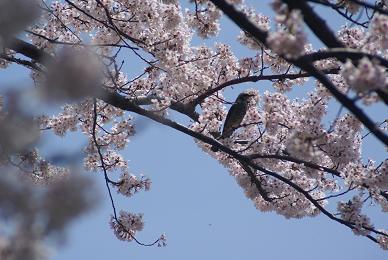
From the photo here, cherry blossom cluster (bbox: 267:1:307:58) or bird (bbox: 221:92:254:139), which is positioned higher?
bird (bbox: 221:92:254:139)

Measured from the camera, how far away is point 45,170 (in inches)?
329

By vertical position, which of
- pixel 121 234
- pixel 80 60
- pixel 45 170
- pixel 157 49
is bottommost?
pixel 80 60

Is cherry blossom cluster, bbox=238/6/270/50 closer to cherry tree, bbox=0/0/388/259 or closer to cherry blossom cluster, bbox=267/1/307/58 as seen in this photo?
cherry tree, bbox=0/0/388/259

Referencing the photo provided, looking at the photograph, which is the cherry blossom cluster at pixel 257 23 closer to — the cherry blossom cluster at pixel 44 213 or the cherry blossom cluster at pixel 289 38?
the cherry blossom cluster at pixel 289 38

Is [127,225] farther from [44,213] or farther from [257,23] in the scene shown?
[44,213]

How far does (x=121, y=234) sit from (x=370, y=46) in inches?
227

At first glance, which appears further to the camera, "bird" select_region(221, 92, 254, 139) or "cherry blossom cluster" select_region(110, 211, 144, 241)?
"cherry blossom cluster" select_region(110, 211, 144, 241)

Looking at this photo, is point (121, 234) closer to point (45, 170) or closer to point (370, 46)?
Result: point (45, 170)

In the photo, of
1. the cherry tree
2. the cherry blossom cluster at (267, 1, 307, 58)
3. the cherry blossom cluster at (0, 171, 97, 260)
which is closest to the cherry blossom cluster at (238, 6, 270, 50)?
the cherry tree

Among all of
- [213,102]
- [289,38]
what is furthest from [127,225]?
[289,38]

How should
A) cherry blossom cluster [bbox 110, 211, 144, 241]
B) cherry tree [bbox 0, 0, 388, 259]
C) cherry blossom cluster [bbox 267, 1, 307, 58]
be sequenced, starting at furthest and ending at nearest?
cherry blossom cluster [bbox 110, 211, 144, 241]
cherry tree [bbox 0, 0, 388, 259]
cherry blossom cluster [bbox 267, 1, 307, 58]

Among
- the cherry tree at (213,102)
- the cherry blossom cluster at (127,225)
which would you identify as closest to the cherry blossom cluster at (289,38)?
the cherry tree at (213,102)

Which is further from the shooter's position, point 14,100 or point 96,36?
point 96,36

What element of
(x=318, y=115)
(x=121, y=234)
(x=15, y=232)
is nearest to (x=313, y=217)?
(x=318, y=115)
